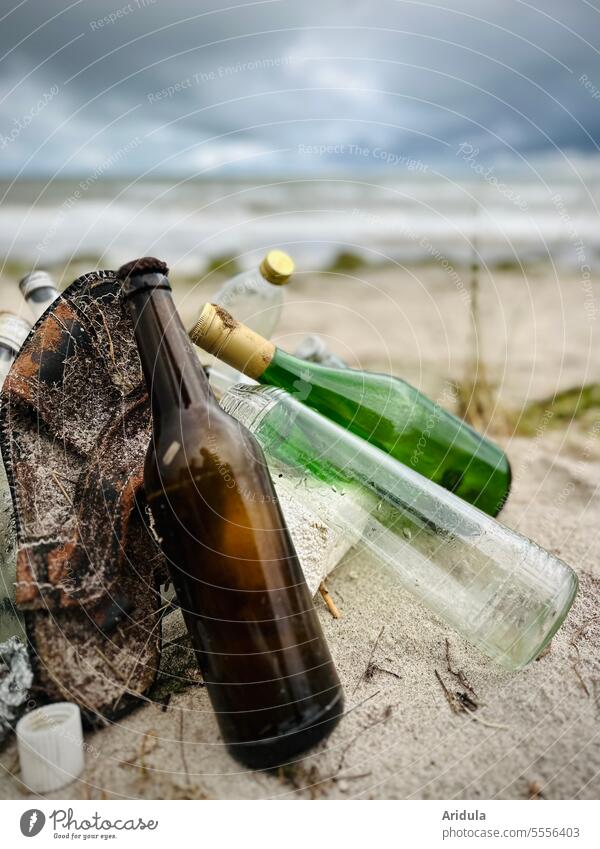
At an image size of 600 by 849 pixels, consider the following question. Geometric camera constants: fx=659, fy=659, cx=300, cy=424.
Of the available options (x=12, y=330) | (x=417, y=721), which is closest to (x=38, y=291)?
(x=12, y=330)

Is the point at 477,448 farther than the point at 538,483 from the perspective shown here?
No

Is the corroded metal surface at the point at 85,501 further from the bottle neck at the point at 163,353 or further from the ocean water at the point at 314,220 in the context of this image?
the ocean water at the point at 314,220

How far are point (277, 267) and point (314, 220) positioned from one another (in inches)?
274

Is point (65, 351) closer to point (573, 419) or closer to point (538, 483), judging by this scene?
point (538, 483)

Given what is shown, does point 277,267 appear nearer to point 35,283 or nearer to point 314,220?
point 35,283

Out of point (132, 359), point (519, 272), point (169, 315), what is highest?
point (169, 315)

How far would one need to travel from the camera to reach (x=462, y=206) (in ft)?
30.5

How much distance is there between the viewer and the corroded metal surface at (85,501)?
125 cm

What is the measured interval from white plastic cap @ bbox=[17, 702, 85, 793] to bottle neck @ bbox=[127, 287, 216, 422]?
0.57 m

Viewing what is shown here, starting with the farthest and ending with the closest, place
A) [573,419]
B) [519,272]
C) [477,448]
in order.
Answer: [519,272], [573,419], [477,448]

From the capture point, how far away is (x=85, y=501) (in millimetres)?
1340

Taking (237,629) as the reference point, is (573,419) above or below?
below
